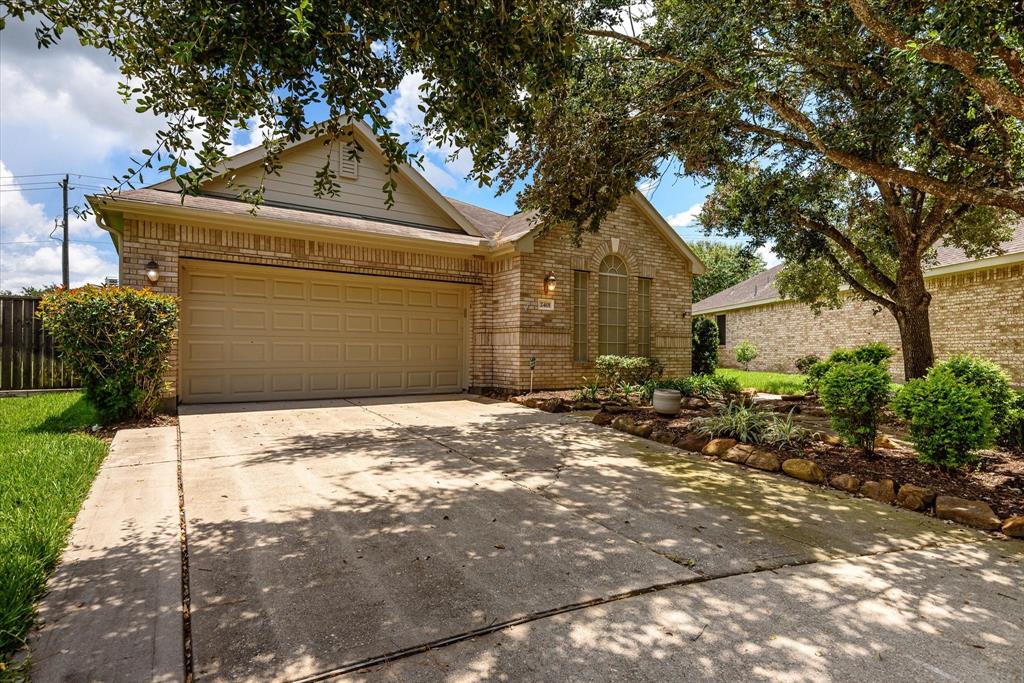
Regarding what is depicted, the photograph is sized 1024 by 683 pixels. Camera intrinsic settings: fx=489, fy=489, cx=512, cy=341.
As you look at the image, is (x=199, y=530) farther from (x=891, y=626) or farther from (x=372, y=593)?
(x=891, y=626)

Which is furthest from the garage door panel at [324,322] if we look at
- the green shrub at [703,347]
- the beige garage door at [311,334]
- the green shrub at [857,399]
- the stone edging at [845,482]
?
the green shrub at [703,347]

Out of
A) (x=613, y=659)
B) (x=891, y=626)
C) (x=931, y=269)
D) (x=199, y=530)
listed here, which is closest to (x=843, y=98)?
(x=931, y=269)

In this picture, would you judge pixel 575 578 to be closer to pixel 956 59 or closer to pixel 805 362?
pixel 956 59

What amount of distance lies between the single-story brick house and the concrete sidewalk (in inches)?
201

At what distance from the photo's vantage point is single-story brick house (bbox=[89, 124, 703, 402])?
26.6 ft

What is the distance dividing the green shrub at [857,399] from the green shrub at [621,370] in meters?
4.71

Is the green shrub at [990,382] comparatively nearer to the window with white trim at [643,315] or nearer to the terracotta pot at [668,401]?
the terracotta pot at [668,401]

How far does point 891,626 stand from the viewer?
212 cm

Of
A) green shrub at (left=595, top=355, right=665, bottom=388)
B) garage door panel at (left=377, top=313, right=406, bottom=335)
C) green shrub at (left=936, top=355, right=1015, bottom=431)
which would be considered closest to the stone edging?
green shrub at (left=936, top=355, right=1015, bottom=431)

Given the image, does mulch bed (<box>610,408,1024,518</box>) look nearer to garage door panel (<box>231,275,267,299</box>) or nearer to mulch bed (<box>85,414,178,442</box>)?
mulch bed (<box>85,414,178,442</box>)

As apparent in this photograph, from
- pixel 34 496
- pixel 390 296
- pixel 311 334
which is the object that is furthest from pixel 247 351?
pixel 34 496

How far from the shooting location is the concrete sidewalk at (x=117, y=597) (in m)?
1.79

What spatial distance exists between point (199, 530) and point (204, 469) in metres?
1.63

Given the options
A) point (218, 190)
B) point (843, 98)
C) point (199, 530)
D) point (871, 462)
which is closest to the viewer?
point (199, 530)
